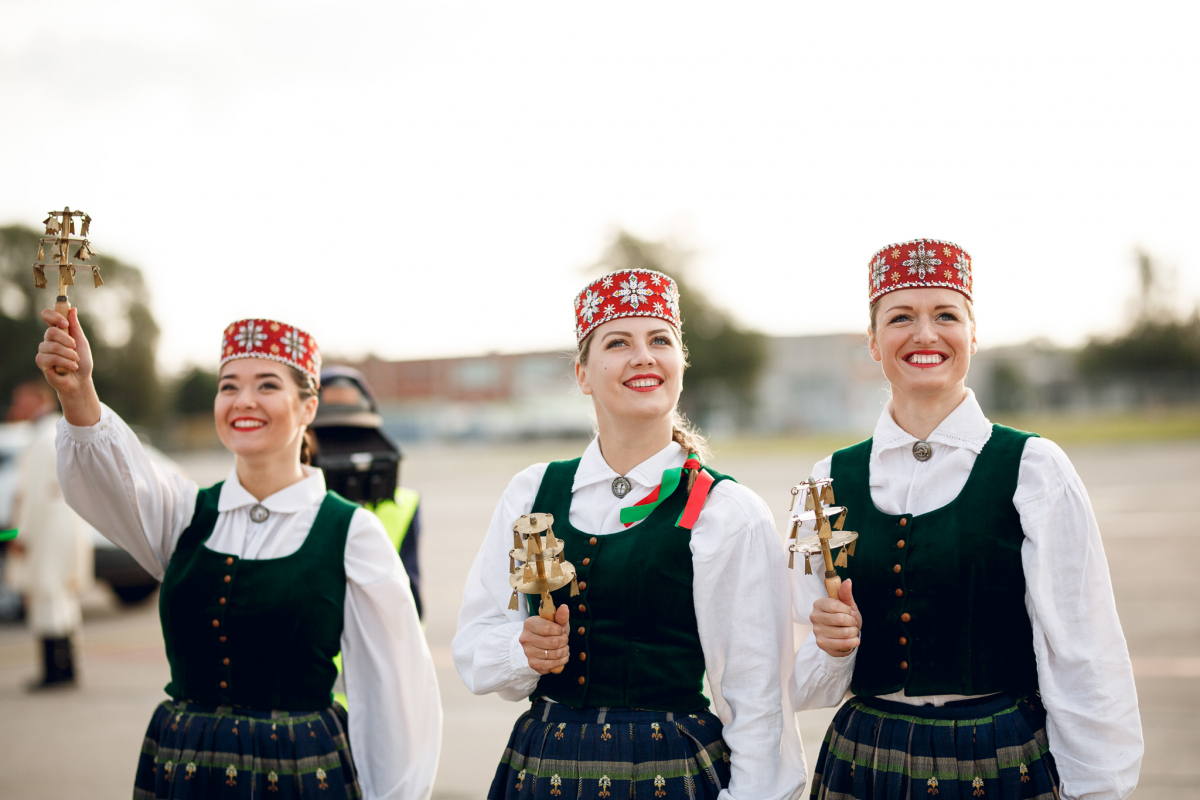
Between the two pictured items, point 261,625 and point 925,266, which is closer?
point 925,266

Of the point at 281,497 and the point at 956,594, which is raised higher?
the point at 281,497

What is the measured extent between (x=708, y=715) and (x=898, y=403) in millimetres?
967

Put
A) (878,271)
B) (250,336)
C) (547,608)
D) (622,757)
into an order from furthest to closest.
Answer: (250,336)
(878,271)
(622,757)
(547,608)

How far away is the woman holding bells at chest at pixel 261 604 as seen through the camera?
245 centimetres

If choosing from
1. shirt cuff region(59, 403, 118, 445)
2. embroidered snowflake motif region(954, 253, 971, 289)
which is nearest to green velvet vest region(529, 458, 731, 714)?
embroidered snowflake motif region(954, 253, 971, 289)

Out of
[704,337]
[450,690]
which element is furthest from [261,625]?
[704,337]

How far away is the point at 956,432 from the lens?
7.64ft

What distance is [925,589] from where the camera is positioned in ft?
7.24

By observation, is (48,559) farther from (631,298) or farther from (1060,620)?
(1060,620)

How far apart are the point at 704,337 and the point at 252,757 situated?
47961 mm

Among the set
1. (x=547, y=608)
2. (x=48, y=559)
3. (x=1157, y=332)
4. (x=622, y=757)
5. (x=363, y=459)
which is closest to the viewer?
(x=547, y=608)

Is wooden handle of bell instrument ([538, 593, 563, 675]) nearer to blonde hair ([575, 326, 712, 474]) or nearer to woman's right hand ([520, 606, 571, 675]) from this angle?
woman's right hand ([520, 606, 571, 675])

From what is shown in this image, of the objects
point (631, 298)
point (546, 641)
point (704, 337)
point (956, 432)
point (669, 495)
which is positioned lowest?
point (546, 641)

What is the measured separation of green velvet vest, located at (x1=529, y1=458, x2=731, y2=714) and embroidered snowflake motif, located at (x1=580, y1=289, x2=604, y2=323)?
0.60m
